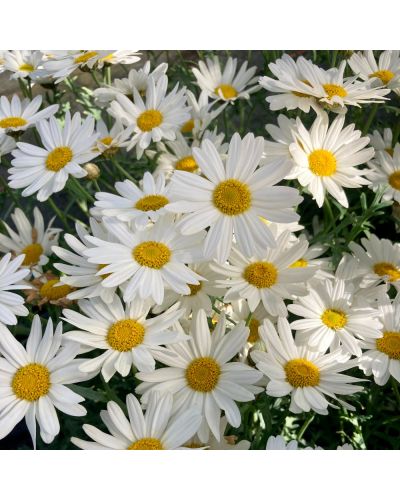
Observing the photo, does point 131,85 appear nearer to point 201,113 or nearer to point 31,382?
point 201,113

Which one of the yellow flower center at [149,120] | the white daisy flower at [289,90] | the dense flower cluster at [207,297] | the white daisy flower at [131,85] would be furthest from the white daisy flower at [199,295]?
the white daisy flower at [131,85]

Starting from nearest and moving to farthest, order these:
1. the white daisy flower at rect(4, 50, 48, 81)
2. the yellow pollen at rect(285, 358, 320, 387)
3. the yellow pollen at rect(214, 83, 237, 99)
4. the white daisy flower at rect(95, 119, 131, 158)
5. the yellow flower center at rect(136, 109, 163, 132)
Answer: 1. the yellow pollen at rect(285, 358, 320, 387)
2. the white daisy flower at rect(95, 119, 131, 158)
3. the yellow flower center at rect(136, 109, 163, 132)
4. the white daisy flower at rect(4, 50, 48, 81)
5. the yellow pollen at rect(214, 83, 237, 99)

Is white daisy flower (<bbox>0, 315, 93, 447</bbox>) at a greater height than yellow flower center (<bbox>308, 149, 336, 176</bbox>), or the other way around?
yellow flower center (<bbox>308, 149, 336, 176</bbox>)

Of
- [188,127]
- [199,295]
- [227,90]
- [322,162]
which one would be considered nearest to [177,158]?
[188,127]

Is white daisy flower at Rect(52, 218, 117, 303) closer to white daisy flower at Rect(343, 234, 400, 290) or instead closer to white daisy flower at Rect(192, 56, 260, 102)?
white daisy flower at Rect(343, 234, 400, 290)

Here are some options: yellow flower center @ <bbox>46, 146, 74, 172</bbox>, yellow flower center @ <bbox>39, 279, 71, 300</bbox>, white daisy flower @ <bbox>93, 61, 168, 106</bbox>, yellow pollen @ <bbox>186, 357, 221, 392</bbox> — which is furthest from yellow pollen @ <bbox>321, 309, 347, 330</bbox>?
white daisy flower @ <bbox>93, 61, 168, 106</bbox>

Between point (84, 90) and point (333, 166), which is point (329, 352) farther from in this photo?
point (84, 90)
